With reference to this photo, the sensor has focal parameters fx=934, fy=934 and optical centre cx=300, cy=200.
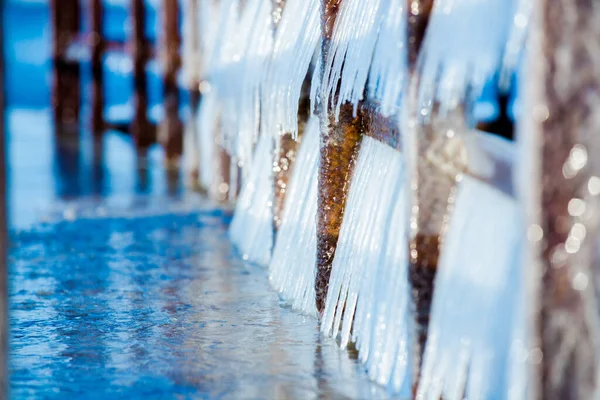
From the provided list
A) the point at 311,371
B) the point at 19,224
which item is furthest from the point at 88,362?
the point at 19,224

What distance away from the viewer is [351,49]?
8.57ft

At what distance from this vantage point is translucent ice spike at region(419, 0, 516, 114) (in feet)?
5.93

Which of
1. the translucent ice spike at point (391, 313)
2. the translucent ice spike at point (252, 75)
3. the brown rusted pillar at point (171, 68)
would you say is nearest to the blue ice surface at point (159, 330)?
the translucent ice spike at point (391, 313)

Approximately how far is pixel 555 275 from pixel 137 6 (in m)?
7.62

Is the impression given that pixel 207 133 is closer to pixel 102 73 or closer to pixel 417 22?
pixel 417 22

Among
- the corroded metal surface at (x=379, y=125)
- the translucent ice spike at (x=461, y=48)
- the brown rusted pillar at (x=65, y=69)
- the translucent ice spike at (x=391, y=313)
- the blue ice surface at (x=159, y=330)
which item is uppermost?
the brown rusted pillar at (x=65, y=69)

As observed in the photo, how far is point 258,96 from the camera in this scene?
379cm

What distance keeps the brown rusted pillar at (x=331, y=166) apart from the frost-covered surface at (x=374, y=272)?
5cm

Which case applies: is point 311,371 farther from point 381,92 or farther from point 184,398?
point 381,92

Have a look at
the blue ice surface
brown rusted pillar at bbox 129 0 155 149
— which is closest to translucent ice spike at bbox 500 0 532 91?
the blue ice surface

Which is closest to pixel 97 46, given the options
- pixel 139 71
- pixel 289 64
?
pixel 139 71

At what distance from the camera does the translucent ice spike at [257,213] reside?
388cm

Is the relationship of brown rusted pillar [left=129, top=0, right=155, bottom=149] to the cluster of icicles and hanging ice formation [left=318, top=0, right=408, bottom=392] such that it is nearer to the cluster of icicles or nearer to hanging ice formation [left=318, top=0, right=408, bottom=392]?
the cluster of icicles

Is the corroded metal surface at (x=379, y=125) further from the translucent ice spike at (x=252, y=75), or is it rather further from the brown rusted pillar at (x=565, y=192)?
the translucent ice spike at (x=252, y=75)
